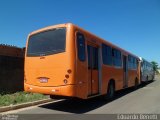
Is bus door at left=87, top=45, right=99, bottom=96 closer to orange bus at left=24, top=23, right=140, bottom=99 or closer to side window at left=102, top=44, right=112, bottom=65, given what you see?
orange bus at left=24, top=23, right=140, bottom=99

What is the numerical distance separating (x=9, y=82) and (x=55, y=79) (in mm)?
5131

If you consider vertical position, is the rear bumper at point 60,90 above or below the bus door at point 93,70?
below

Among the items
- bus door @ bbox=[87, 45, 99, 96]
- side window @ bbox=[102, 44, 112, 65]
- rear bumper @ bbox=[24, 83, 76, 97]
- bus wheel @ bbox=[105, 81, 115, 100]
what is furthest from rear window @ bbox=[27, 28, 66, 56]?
bus wheel @ bbox=[105, 81, 115, 100]

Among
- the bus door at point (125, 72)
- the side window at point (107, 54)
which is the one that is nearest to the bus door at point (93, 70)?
the side window at point (107, 54)

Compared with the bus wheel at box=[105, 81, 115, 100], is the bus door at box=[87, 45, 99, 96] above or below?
above

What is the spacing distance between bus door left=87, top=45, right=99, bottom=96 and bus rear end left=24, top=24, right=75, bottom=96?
1.44 m

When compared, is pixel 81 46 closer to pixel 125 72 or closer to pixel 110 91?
pixel 110 91

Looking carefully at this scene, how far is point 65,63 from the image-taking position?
30.4 feet

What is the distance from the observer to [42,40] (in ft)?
33.8

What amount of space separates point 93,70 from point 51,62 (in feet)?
6.88

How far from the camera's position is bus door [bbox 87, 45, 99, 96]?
1052cm

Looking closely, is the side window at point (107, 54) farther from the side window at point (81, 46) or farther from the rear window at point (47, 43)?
the rear window at point (47, 43)

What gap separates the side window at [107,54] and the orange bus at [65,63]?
0.35m

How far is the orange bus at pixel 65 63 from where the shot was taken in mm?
9234
